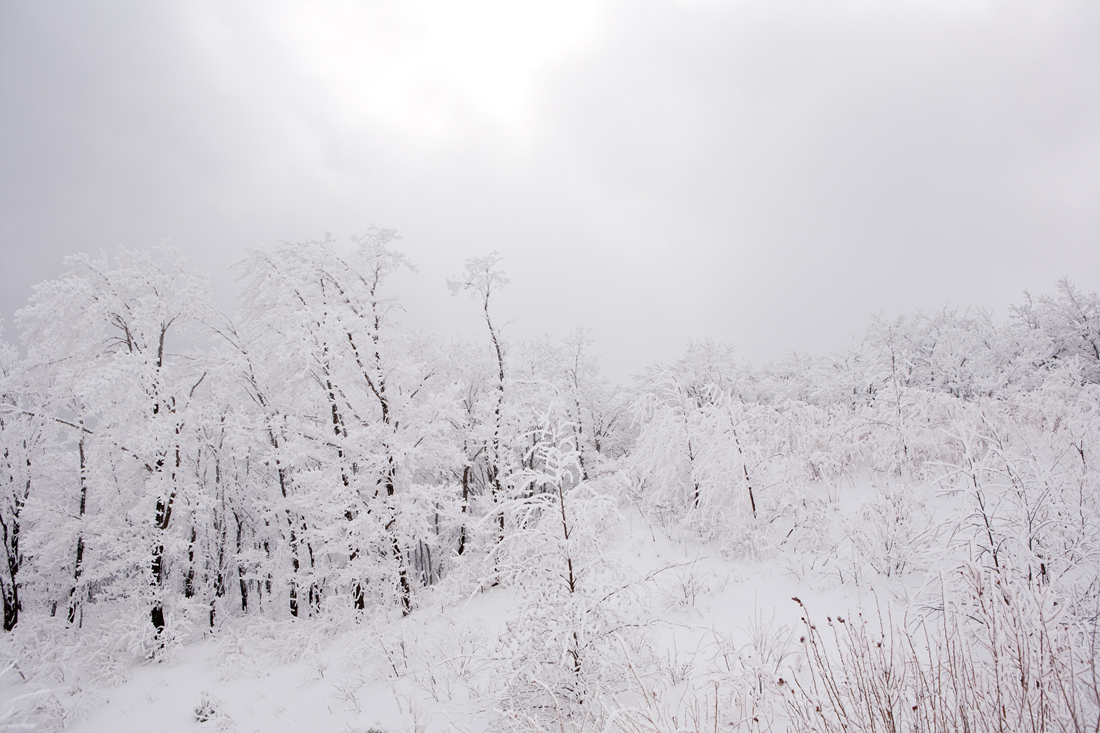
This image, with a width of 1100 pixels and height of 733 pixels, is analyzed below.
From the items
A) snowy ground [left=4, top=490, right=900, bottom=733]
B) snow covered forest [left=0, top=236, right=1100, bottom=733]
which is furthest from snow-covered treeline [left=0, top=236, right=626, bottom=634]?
snowy ground [left=4, top=490, right=900, bottom=733]

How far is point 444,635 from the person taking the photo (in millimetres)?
6996

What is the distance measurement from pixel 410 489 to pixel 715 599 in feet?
22.3

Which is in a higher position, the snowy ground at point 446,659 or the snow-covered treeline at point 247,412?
the snow-covered treeline at point 247,412

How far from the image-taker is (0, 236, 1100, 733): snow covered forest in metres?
3.29

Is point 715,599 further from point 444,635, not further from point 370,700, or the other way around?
point 370,700

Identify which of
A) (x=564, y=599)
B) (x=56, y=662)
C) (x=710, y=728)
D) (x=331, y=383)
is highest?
(x=331, y=383)

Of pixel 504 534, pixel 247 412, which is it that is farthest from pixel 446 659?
pixel 247 412

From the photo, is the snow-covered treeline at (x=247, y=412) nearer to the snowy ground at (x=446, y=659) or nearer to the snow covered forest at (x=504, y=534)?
the snow covered forest at (x=504, y=534)

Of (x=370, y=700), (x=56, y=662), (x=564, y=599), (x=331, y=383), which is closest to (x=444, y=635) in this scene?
(x=370, y=700)

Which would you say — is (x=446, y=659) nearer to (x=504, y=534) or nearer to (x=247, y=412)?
(x=504, y=534)

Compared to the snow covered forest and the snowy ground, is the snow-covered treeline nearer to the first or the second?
the snow covered forest

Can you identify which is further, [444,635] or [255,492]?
[255,492]

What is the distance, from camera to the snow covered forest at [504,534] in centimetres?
329

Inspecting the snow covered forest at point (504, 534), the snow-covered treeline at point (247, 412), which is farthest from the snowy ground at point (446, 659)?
the snow-covered treeline at point (247, 412)
